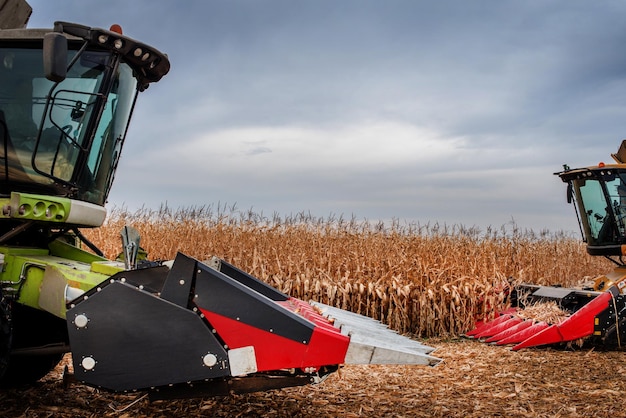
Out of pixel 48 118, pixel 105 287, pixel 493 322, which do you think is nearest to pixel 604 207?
pixel 493 322

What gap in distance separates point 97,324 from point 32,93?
2.04 m

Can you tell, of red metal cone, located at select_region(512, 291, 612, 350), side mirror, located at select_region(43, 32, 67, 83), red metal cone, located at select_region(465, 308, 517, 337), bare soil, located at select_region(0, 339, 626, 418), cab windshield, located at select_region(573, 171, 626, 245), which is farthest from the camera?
cab windshield, located at select_region(573, 171, 626, 245)

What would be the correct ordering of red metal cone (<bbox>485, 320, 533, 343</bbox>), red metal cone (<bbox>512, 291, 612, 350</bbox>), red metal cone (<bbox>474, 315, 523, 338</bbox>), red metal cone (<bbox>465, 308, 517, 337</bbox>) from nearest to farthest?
red metal cone (<bbox>512, 291, 612, 350</bbox>) < red metal cone (<bbox>485, 320, 533, 343</bbox>) < red metal cone (<bbox>474, 315, 523, 338</bbox>) < red metal cone (<bbox>465, 308, 517, 337</bbox>)

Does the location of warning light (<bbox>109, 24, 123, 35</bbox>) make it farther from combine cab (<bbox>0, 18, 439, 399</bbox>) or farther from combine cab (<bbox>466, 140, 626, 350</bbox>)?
combine cab (<bbox>466, 140, 626, 350</bbox>)

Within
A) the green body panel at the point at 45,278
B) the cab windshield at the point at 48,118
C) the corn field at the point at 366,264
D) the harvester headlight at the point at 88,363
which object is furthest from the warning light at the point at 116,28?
the corn field at the point at 366,264

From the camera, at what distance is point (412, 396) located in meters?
5.58

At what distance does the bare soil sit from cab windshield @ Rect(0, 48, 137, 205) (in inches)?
67.7

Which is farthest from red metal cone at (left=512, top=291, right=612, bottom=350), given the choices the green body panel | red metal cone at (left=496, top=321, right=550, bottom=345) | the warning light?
the warning light

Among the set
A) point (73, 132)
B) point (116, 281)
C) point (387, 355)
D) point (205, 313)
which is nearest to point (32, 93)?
point (73, 132)

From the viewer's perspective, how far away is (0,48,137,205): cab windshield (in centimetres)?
435

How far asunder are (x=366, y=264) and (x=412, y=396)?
14.9 feet

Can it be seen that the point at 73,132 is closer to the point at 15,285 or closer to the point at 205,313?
the point at 15,285

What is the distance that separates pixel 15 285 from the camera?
407 centimetres

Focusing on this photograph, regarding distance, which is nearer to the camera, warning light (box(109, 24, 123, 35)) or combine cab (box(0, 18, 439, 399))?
combine cab (box(0, 18, 439, 399))
